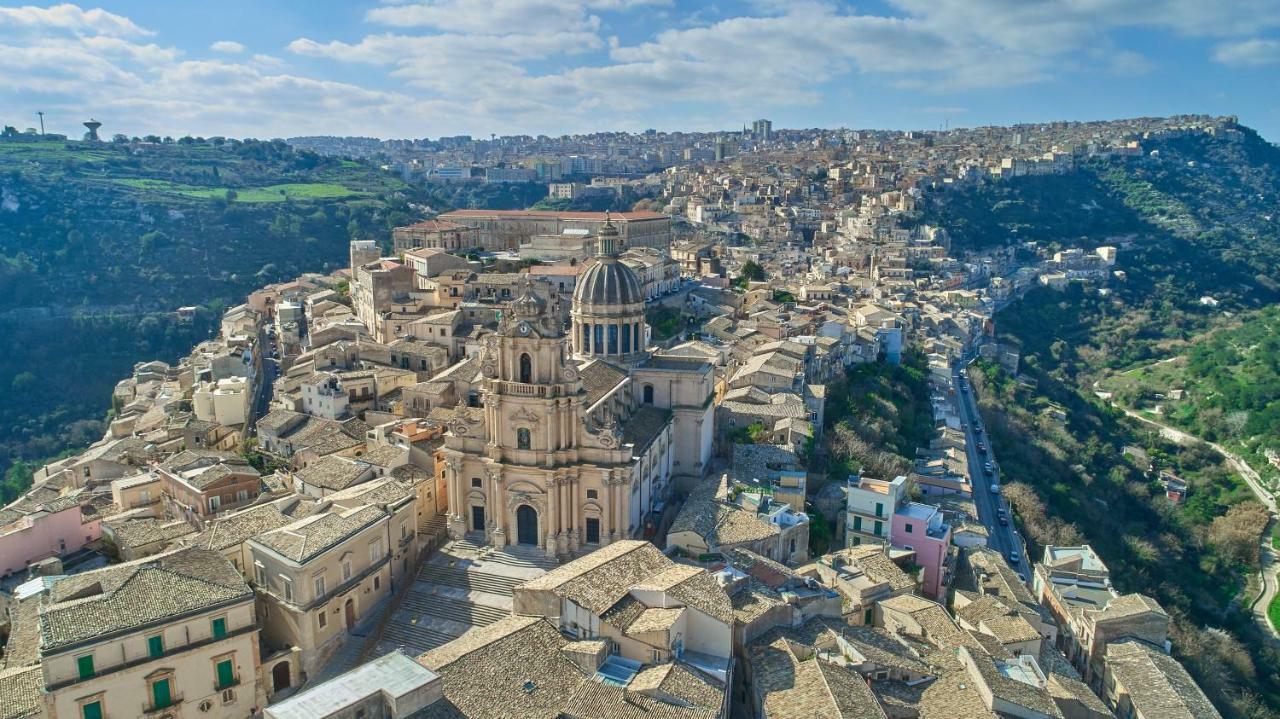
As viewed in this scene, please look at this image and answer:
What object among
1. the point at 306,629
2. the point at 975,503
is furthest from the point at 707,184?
the point at 306,629

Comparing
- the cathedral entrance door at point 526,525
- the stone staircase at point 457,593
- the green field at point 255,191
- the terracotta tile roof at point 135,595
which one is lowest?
the stone staircase at point 457,593

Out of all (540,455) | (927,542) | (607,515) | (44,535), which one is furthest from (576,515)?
(44,535)

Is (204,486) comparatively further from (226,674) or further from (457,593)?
(457,593)

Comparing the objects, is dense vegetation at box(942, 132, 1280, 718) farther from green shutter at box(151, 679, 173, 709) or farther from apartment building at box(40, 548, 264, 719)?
green shutter at box(151, 679, 173, 709)

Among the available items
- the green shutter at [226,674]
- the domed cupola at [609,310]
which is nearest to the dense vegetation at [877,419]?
the domed cupola at [609,310]

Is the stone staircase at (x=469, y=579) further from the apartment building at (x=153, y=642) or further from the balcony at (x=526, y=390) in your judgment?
the apartment building at (x=153, y=642)

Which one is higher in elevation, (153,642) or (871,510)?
(153,642)
